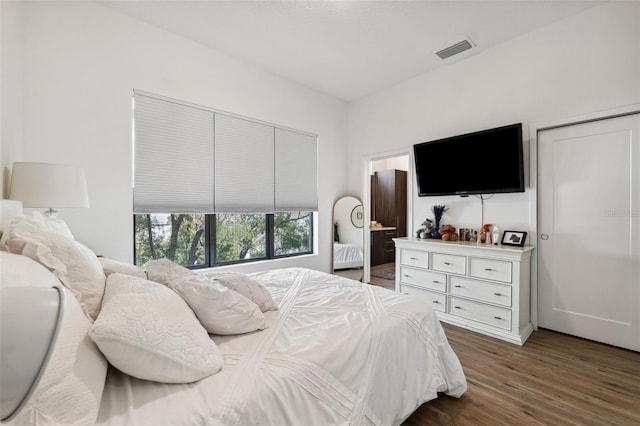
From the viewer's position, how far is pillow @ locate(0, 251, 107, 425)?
2.07 feet

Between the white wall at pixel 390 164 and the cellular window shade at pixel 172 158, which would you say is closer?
the cellular window shade at pixel 172 158

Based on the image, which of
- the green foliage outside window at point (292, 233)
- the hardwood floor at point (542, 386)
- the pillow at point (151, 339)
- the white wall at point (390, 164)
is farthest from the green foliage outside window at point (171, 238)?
the white wall at point (390, 164)

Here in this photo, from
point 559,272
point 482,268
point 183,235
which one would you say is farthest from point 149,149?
point 559,272

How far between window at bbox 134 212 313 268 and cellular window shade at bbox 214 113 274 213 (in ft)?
0.68

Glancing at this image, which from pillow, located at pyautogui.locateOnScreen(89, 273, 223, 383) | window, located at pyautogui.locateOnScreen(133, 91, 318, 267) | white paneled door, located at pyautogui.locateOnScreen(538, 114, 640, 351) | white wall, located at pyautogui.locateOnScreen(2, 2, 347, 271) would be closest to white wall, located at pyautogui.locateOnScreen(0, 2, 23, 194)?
white wall, located at pyautogui.locateOnScreen(2, 2, 347, 271)

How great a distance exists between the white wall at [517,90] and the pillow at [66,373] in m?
3.33

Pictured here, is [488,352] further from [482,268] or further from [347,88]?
[347,88]

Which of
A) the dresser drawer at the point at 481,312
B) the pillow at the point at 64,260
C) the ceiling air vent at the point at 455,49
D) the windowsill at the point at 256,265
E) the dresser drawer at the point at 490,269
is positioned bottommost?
the dresser drawer at the point at 481,312

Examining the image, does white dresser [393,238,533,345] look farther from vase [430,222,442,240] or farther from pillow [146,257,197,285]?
pillow [146,257,197,285]

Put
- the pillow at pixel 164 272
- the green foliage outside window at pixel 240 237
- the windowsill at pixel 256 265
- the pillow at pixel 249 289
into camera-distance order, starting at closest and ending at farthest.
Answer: the pillow at pixel 164 272 → the pillow at pixel 249 289 → the windowsill at pixel 256 265 → the green foliage outside window at pixel 240 237

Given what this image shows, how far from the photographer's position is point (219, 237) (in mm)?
3285

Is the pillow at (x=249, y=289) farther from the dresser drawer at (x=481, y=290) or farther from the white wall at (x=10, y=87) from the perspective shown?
the dresser drawer at (x=481, y=290)

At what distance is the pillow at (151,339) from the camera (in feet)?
2.71

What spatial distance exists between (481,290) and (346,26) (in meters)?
2.91
